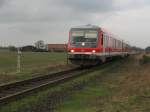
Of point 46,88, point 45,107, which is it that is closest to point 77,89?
point 46,88

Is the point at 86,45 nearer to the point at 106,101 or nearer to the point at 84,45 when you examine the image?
the point at 84,45

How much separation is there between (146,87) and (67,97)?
11.9 ft

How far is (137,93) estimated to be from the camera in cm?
1399

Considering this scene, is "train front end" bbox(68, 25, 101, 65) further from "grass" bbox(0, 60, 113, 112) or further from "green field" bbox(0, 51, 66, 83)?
"grass" bbox(0, 60, 113, 112)

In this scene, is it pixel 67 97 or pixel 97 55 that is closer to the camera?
pixel 67 97

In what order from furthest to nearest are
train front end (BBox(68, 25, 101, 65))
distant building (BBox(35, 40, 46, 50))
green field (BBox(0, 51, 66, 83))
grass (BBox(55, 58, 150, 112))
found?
distant building (BBox(35, 40, 46, 50)) → train front end (BBox(68, 25, 101, 65)) → green field (BBox(0, 51, 66, 83)) → grass (BBox(55, 58, 150, 112))

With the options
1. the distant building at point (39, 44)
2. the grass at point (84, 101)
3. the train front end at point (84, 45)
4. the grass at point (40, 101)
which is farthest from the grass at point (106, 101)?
the distant building at point (39, 44)

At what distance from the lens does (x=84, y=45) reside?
1163 inches

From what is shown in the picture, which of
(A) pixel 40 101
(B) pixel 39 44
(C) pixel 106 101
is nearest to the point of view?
(C) pixel 106 101

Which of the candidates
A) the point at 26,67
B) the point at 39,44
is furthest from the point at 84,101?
the point at 39,44

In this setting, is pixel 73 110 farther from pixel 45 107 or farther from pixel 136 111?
A: pixel 136 111

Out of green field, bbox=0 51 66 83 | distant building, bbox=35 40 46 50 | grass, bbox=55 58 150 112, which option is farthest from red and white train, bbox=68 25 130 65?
distant building, bbox=35 40 46 50

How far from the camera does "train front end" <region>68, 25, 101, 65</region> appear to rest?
29.2 meters

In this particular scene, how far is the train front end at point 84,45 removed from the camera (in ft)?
95.9
